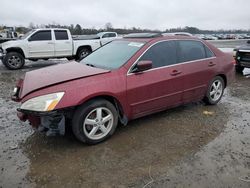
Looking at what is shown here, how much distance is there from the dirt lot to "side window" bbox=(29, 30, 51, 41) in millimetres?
7173

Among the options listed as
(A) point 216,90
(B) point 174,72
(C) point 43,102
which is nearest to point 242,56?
(A) point 216,90

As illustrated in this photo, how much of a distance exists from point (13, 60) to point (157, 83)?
28.7 feet

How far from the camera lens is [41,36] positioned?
1119 centimetres

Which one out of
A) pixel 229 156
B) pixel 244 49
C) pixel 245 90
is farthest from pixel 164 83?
pixel 244 49

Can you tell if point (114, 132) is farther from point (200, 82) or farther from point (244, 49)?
point (244, 49)

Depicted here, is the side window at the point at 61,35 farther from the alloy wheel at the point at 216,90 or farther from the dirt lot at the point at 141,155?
the alloy wheel at the point at 216,90

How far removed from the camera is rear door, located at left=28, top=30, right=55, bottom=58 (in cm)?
1098

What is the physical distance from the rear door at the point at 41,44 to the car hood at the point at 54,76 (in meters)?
7.59

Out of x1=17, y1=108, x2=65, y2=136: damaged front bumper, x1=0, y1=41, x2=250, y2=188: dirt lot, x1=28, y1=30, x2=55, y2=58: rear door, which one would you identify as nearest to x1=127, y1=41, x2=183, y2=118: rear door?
x1=0, y1=41, x2=250, y2=188: dirt lot

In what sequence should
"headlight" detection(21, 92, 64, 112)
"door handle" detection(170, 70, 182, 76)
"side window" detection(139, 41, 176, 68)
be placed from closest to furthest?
"headlight" detection(21, 92, 64, 112)
"side window" detection(139, 41, 176, 68)
"door handle" detection(170, 70, 182, 76)

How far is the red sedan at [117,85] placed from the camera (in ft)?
10.6

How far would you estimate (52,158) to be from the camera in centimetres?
322

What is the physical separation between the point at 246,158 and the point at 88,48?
11138 millimetres

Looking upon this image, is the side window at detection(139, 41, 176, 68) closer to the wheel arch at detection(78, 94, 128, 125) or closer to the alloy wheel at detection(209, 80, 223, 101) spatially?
the wheel arch at detection(78, 94, 128, 125)
